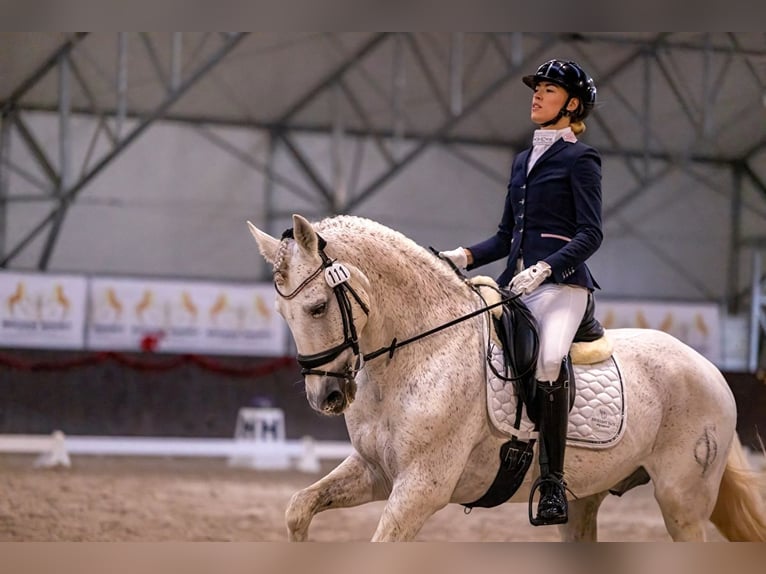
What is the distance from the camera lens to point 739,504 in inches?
129

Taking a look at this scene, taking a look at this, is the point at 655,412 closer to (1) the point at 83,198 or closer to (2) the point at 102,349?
(2) the point at 102,349

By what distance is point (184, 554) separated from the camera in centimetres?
307

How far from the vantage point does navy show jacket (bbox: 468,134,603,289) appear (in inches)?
113

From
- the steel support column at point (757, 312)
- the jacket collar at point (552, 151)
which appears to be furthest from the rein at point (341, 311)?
the steel support column at point (757, 312)

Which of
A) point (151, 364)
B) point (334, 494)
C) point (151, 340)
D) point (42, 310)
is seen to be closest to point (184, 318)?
point (151, 340)

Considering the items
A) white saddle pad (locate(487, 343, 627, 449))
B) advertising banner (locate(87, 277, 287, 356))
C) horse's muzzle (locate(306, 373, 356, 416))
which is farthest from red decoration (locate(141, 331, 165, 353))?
horse's muzzle (locate(306, 373, 356, 416))

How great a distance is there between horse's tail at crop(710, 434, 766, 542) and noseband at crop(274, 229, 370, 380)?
57.6 inches

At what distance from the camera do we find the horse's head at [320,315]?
2.57 metres

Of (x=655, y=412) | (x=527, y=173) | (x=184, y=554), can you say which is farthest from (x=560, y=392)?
(x=184, y=554)

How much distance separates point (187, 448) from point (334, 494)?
418 cm

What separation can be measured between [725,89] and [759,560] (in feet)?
16.9

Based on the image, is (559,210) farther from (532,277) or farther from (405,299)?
(405,299)

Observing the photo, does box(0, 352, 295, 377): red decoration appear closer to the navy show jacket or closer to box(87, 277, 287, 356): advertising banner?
box(87, 277, 287, 356): advertising banner

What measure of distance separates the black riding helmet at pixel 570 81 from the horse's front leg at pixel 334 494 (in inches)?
46.2
